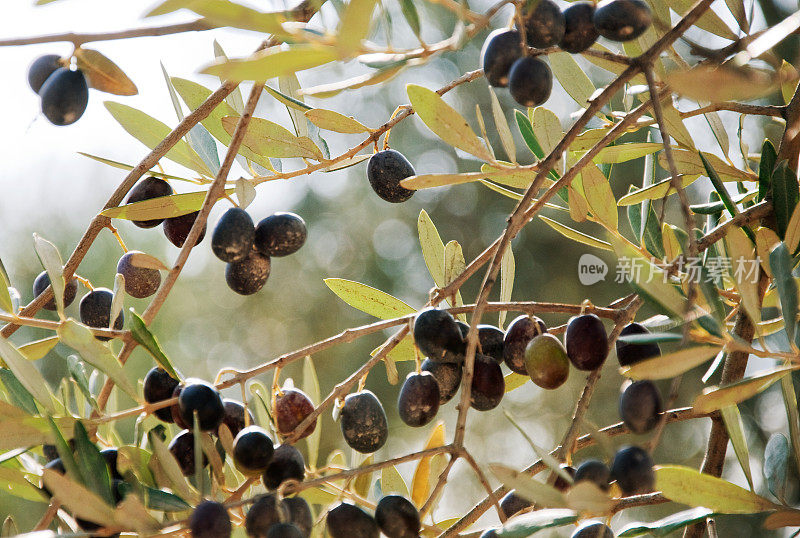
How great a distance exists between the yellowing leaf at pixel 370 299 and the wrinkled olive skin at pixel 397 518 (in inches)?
10.9

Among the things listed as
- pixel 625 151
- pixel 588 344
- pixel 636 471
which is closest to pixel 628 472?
pixel 636 471

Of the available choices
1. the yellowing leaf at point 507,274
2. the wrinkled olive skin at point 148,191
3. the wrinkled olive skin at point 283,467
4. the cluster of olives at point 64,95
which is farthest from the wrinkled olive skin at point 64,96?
the yellowing leaf at point 507,274

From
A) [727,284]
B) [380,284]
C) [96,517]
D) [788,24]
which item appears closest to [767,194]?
[727,284]

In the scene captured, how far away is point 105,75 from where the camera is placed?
0.62 meters

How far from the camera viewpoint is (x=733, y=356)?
693 mm

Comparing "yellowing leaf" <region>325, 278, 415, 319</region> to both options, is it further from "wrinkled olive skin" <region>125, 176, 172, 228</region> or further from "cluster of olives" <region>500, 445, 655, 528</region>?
"cluster of olives" <region>500, 445, 655, 528</region>

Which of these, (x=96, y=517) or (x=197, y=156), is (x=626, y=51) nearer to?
(x=197, y=156)

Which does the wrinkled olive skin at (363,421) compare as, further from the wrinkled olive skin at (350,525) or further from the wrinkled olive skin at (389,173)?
the wrinkled olive skin at (389,173)

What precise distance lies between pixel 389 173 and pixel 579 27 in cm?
28

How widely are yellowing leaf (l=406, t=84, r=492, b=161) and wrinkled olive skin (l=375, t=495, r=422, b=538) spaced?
258 millimetres

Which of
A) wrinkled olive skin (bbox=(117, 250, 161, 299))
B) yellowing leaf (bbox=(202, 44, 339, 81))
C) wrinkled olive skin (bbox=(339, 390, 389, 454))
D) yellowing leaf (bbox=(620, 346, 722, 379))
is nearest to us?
yellowing leaf (bbox=(202, 44, 339, 81))

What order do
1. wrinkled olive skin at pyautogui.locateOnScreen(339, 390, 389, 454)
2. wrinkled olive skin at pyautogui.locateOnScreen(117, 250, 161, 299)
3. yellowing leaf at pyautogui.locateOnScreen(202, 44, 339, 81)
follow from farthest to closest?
wrinkled olive skin at pyautogui.locateOnScreen(117, 250, 161, 299) < wrinkled olive skin at pyautogui.locateOnScreen(339, 390, 389, 454) < yellowing leaf at pyautogui.locateOnScreen(202, 44, 339, 81)

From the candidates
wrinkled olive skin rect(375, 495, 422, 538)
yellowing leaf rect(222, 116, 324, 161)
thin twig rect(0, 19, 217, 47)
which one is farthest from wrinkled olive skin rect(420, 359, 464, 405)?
thin twig rect(0, 19, 217, 47)

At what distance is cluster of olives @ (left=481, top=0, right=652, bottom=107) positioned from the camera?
1.66 feet
